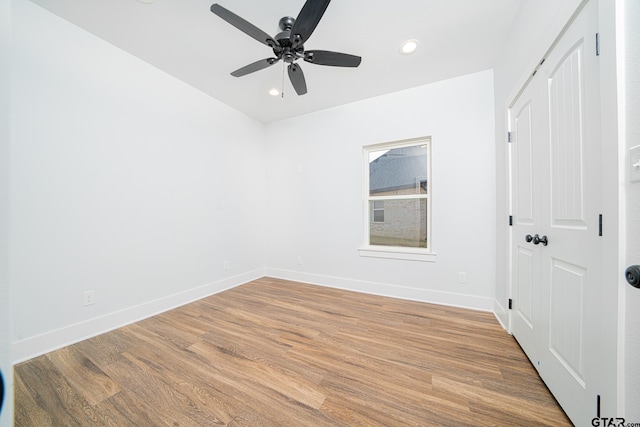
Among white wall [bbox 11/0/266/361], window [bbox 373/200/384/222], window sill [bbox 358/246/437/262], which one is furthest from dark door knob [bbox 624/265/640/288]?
white wall [bbox 11/0/266/361]

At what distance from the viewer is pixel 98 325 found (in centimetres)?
196

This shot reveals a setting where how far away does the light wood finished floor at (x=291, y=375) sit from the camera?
116 centimetres

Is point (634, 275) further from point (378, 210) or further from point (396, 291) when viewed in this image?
point (378, 210)

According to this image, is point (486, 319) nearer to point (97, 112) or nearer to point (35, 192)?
point (35, 192)

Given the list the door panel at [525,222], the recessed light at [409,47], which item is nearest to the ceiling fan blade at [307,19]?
the recessed light at [409,47]

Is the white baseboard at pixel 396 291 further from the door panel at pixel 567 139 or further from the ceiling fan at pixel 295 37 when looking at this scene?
the ceiling fan at pixel 295 37

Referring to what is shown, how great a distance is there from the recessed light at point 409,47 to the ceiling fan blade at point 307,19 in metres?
1.04

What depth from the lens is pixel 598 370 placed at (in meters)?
0.92

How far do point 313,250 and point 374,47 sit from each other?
2645 mm

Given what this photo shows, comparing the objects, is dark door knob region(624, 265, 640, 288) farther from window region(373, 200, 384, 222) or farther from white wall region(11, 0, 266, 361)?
white wall region(11, 0, 266, 361)

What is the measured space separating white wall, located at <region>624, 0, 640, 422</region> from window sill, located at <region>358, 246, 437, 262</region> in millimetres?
1844

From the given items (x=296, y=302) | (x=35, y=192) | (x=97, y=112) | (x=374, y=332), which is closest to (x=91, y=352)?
(x=35, y=192)

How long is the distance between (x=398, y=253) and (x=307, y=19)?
254cm

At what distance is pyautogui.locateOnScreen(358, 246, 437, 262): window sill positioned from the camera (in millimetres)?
2654
